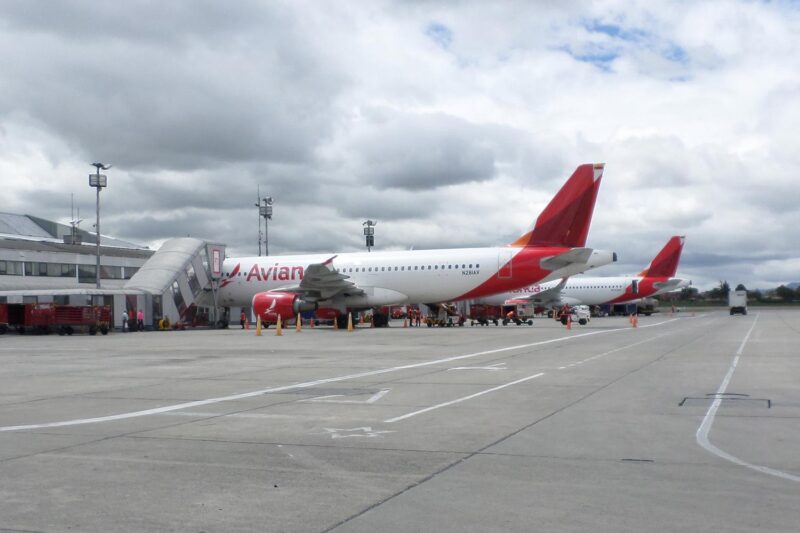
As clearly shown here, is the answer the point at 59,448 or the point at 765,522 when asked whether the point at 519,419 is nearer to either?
the point at 765,522

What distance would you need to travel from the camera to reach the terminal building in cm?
4288

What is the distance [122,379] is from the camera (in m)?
15.1

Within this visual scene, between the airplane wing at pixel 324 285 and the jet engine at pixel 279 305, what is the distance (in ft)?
1.81

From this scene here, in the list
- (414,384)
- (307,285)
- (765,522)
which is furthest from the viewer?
(307,285)

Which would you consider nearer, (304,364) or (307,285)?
(304,364)

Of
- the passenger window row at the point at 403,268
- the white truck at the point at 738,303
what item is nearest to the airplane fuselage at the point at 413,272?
the passenger window row at the point at 403,268

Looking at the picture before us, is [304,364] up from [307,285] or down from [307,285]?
down

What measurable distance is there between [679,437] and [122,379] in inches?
426

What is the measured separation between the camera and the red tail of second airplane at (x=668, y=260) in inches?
2859

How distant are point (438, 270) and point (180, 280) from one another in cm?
1501

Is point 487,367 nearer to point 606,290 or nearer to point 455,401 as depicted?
point 455,401

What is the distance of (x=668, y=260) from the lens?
73500 mm

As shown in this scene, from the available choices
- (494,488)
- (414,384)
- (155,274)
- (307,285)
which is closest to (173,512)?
(494,488)

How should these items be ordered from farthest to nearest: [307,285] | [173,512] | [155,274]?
1. [155,274]
2. [307,285]
3. [173,512]
